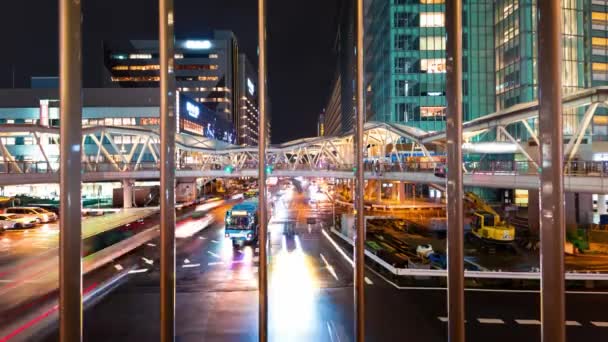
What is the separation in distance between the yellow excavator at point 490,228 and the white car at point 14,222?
→ 36972 millimetres

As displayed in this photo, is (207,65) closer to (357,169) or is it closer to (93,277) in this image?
(93,277)

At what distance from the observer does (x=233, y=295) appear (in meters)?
14.9

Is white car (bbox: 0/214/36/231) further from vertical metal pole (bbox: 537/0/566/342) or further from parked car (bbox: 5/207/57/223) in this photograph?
vertical metal pole (bbox: 537/0/566/342)

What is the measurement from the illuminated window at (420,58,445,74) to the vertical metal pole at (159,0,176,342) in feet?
188

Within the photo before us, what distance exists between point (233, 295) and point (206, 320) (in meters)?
2.53

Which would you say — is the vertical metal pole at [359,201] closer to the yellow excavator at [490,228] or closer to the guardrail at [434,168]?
the guardrail at [434,168]

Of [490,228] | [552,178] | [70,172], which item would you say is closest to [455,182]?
[552,178]

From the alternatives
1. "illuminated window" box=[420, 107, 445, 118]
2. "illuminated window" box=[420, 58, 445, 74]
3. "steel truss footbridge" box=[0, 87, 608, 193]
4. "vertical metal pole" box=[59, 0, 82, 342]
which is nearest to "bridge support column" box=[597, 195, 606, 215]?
"steel truss footbridge" box=[0, 87, 608, 193]

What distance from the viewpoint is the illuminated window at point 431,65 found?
5569 cm

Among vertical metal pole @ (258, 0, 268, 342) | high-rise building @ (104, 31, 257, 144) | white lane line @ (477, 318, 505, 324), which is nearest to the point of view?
vertical metal pole @ (258, 0, 268, 342)

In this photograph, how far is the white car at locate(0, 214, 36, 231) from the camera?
103ft

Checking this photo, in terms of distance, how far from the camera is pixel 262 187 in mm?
4145

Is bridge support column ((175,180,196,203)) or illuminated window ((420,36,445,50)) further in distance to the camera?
bridge support column ((175,180,196,203))

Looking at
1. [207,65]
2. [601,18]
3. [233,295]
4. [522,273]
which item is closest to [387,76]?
[601,18]
